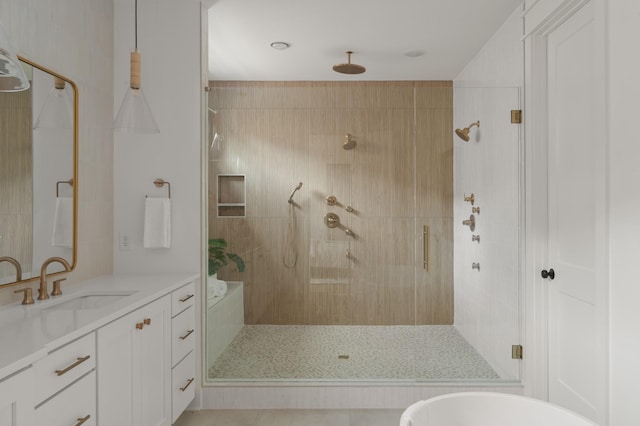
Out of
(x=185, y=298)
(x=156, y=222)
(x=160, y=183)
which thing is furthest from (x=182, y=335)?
(x=160, y=183)

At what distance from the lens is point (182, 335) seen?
2.55 m

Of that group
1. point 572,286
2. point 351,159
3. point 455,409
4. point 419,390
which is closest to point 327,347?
point 419,390

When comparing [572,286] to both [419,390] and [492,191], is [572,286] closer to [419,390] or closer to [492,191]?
[492,191]

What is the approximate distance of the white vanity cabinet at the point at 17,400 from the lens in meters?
1.15

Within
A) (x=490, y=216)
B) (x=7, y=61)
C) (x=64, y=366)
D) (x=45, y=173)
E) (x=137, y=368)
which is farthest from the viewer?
(x=490, y=216)

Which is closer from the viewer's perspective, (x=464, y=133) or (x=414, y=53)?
(x=464, y=133)

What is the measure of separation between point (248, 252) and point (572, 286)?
79.5 inches

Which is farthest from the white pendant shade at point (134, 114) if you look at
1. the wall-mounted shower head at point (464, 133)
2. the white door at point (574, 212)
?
the white door at point (574, 212)

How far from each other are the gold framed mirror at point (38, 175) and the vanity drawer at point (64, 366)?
0.64m

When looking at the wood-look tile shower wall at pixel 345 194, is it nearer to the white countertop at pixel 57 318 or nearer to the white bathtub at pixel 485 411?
the white countertop at pixel 57 318

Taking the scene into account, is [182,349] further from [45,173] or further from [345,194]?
[345,194]

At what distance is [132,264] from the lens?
9.28 feet

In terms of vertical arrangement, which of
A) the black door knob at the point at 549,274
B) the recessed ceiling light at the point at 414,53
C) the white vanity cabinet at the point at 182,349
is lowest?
the white vanity cabinet at the point at 182,349

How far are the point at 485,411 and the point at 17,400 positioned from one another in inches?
53.6
